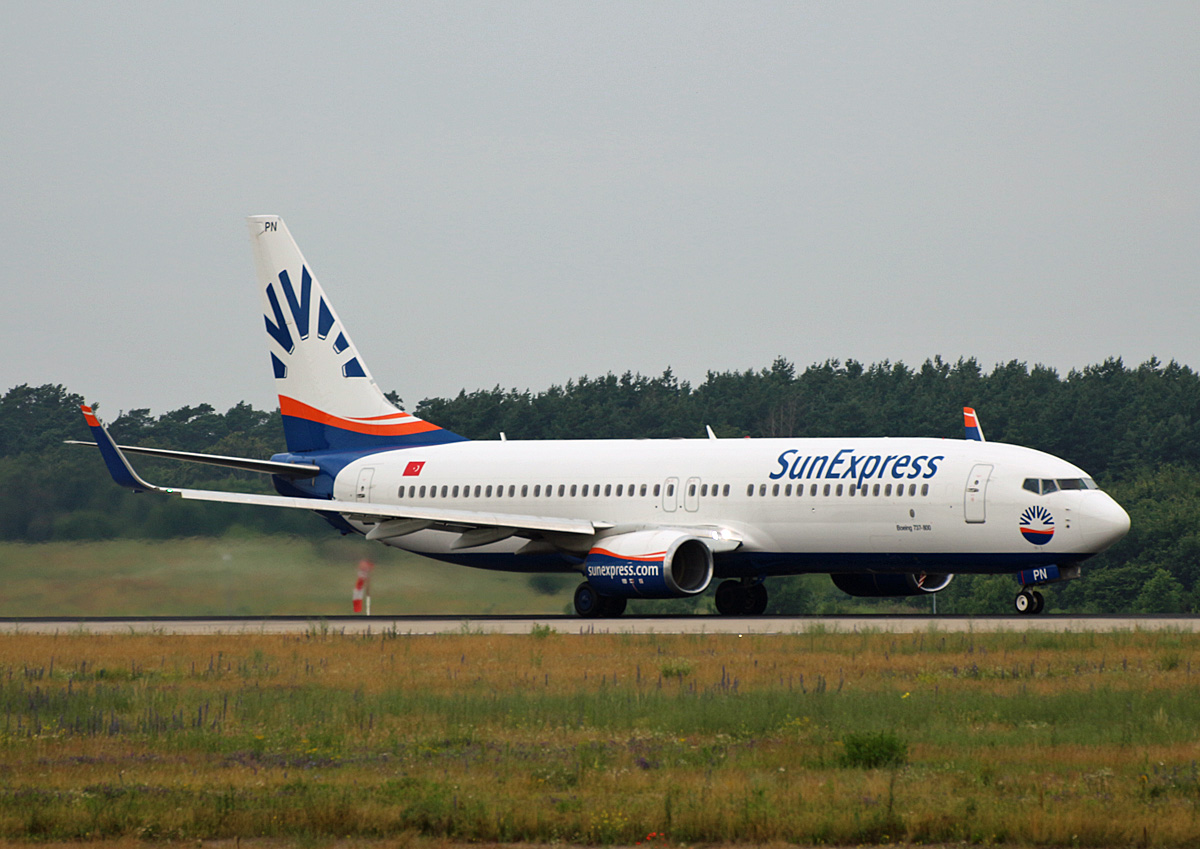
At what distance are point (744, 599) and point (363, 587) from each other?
29.9 feet

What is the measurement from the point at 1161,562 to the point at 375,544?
134 ft

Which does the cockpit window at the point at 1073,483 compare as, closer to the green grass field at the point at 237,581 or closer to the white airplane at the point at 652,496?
the white airplane at the point at 652,496

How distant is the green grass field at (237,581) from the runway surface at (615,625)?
1506 mm

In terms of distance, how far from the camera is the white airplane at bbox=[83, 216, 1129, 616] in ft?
106

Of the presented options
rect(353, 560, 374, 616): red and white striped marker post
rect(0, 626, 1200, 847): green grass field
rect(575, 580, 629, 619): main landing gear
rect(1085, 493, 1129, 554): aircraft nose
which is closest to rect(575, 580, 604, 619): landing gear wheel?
rect(575, 580, 629, 619): main landing gear

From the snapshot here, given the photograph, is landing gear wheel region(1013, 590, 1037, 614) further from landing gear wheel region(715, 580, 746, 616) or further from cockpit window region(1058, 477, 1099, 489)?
landing gear wheel region(715, 580, 746, 616)

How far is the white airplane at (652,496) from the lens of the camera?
32250 mm

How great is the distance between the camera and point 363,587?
128 ft

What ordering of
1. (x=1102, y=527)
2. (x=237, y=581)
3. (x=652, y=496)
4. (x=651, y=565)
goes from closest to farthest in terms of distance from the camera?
1. (x=1102, y=527)
2. (x=651, y=565)
3. (x=652, y=496)
4. (x=237, y=581)

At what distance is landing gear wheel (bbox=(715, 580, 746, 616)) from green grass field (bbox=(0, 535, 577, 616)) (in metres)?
4.45

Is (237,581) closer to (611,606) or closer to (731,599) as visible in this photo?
(611,606)

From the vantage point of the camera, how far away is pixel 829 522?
110 ft

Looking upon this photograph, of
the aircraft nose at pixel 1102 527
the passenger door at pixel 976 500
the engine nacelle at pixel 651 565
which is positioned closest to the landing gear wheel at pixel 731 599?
the engine nacelle at pixel 651 565

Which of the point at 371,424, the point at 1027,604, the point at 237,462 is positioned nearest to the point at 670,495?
the point at 1027,604
